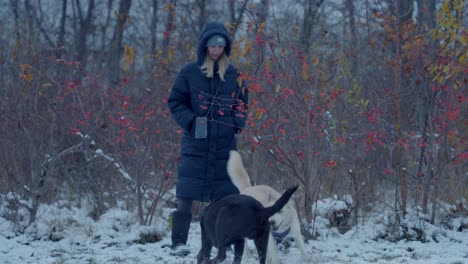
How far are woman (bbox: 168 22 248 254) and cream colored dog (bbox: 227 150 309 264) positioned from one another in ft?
1.00

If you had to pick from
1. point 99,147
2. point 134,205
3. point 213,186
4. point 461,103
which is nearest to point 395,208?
point 461,103

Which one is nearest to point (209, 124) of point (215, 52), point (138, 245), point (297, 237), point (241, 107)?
point (241, 107)

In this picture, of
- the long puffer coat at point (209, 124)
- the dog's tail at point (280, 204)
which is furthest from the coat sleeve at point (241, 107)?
the dog's tail at point (280, 204)

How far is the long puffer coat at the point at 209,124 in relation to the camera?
4871 mm

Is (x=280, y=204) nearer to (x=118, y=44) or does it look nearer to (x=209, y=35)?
(x=209, y=35)

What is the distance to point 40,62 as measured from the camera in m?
6.82

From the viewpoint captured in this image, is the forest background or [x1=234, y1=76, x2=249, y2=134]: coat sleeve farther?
the forest background

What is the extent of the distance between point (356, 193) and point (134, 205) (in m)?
2.45

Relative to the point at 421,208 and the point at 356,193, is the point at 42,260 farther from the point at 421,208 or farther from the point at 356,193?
the point at 421,208

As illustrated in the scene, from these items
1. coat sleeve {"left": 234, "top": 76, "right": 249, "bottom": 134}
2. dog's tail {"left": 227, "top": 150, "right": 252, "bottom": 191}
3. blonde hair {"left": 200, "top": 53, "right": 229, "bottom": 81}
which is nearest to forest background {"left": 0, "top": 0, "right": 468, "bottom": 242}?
coat sleeve {"left": 234, "top": 76, "right": 249, "bottom": 134}

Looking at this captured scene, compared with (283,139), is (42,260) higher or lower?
lower

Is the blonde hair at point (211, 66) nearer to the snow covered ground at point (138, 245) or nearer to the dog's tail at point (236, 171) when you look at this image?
the dog's tail at point (236, 171)

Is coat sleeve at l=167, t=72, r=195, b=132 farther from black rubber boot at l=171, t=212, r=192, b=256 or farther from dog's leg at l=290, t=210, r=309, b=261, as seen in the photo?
dog's leg at l=290, t=210, r=309, b=261

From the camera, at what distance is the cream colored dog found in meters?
4.45
